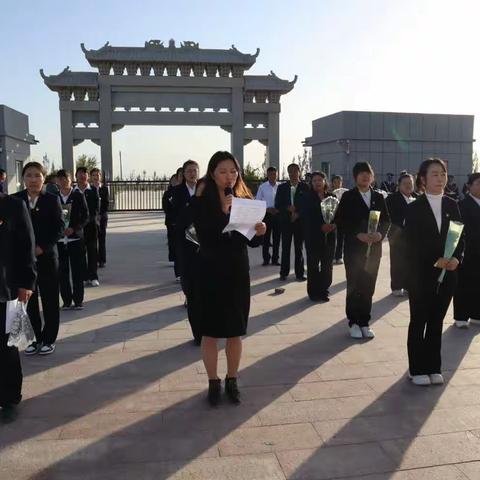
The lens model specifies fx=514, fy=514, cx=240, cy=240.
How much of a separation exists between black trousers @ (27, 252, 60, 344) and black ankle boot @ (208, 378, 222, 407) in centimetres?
179

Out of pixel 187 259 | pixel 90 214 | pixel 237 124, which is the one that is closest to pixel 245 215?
pixel 187 259

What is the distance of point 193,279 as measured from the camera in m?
3.57

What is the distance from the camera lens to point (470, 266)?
554 cm

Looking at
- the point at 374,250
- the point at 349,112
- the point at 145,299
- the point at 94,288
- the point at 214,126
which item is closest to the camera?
the point at 374,250

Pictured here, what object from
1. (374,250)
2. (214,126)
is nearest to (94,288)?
(374,250)

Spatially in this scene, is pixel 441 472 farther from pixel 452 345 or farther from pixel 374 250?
pixel 374 250

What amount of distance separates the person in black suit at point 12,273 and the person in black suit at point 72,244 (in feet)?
7.78

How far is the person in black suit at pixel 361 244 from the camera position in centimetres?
500

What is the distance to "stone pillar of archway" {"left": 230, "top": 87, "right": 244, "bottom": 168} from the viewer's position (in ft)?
78.3

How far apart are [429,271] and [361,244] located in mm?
1276

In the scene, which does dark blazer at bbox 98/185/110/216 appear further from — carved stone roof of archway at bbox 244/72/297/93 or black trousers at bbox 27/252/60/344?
carved stone roof of archway at bbox 244/72/297/93

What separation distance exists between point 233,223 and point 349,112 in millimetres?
16367

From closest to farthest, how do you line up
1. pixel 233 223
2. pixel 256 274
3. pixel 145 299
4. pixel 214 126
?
pixel 233 223, pixel 145 299, pixel 256 274, pixel 214 126

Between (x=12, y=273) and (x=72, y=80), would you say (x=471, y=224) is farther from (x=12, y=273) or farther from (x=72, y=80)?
(x=72, y=80)
